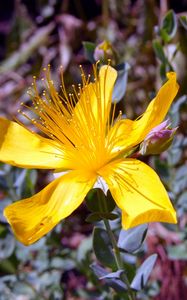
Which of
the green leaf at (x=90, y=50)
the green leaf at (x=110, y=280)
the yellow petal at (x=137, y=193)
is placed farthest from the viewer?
the green leaf at (x=90, y=50)

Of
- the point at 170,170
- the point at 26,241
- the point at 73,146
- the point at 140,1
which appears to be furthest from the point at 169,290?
the point at 140,1

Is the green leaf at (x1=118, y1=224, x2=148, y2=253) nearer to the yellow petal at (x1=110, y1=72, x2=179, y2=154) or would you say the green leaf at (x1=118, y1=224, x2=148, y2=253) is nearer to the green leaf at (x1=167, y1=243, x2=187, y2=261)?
the yellow petal at (x1=110, y1=72, x2=179, y2=154)

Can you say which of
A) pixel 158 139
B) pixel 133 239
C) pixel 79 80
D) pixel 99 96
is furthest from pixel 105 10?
pixel 158 139

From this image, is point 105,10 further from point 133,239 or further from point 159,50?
point 133,239

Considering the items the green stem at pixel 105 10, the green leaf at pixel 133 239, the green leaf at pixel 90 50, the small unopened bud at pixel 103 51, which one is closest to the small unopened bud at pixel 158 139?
the green leaf at pixel 133 239

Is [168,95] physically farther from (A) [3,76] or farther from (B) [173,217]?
(A) [3,76]

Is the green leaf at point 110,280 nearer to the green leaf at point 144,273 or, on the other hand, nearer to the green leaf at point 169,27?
the green leaf at point 144,273
